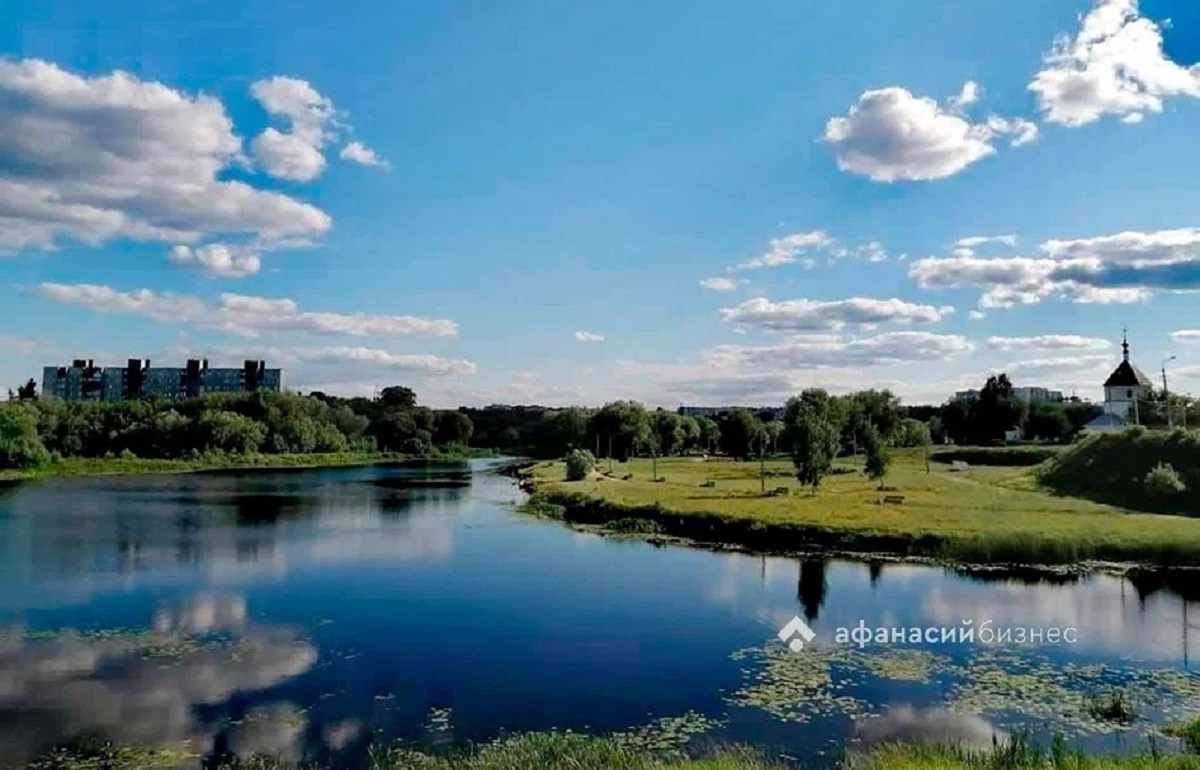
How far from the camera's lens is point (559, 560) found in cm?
3994

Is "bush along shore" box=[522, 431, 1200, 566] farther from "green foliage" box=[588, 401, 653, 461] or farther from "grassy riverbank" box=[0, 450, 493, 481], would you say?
"grassy riverbank" box=[0, 450, 493, 481]

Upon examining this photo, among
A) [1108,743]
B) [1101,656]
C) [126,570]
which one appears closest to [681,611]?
[1101,656]

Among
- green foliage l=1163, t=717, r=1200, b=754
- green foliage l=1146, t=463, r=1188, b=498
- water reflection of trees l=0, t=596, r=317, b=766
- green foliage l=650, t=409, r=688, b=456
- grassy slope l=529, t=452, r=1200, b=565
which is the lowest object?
water reflection of trees l=0, t=596, r=317, b=766

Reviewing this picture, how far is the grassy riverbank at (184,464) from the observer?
101 meters

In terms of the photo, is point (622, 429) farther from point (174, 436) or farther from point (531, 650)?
point (531, 650)

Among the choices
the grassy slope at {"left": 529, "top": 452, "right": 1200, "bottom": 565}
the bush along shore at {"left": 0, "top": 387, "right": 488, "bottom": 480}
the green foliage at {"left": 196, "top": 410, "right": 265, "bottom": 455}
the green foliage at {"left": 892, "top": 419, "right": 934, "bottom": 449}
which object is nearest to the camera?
the grassy slope at {"left": 529, "top": 452, "right": 1200, "bottom": 565}

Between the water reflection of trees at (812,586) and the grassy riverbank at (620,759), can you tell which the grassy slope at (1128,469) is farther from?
the grassy riverbank at (620,759)

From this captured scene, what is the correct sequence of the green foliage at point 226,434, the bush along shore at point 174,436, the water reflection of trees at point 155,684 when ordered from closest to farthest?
1. the water reflection of trees at point 155,684
2. the bush along shore at point 174,436
3. the green foliage at point 226,434

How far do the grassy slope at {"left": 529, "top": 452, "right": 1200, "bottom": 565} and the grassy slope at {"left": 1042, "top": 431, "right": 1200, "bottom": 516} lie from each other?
7.53 feet

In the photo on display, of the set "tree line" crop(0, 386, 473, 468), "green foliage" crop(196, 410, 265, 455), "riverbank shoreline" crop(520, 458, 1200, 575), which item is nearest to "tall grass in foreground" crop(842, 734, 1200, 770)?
"riverbank shoreline" crop(520, 458, 1200, 575)

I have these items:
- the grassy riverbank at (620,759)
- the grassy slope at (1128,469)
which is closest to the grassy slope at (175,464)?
the grassy riverbank at (620,759)

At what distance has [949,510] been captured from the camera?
4759cm

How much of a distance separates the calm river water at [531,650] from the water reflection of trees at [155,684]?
80 mm

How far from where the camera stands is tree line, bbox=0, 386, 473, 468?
103056mm
